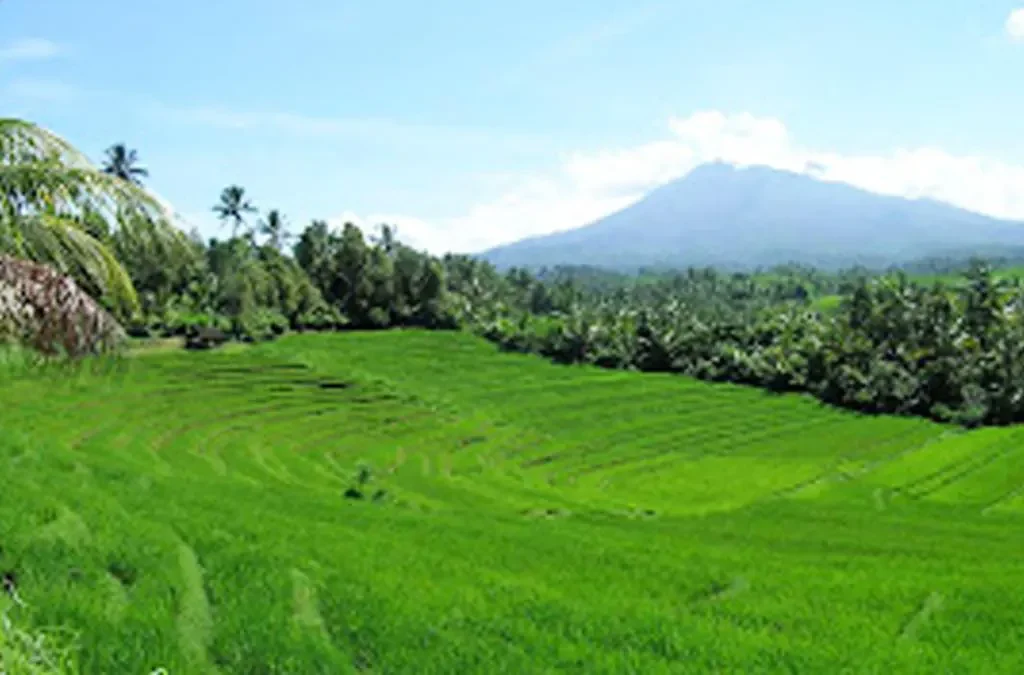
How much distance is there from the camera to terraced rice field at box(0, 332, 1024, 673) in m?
4.92

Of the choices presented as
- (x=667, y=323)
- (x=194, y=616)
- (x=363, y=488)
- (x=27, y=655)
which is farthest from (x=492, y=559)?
(x=667, y=323)

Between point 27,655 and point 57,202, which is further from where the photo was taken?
point 57,202

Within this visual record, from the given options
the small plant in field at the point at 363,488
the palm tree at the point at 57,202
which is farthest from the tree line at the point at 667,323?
the palm tree at the point at 57,202

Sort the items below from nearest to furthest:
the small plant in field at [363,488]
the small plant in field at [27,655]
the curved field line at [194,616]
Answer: the small plant in field at [27,655]
the curved field line at [194,616]
the small plant in field at [363,488]

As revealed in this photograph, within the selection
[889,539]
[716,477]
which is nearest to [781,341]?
[716,477]

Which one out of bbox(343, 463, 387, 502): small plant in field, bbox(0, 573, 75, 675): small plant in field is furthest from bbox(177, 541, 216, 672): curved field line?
bbox(343, 463, 387, 502): small plant in field

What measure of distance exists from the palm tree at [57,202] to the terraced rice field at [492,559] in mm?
931

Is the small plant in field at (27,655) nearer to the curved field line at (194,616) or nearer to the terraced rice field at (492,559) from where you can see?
the terraced rice field at (492,559)

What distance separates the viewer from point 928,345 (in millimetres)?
54469

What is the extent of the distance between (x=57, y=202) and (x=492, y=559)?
534 centimetres

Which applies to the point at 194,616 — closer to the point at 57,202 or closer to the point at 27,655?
the point at 27,655

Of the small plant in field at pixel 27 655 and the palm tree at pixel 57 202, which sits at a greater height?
the palm tree at pixel 57 202

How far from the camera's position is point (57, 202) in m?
6.33

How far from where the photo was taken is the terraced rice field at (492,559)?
492cm
